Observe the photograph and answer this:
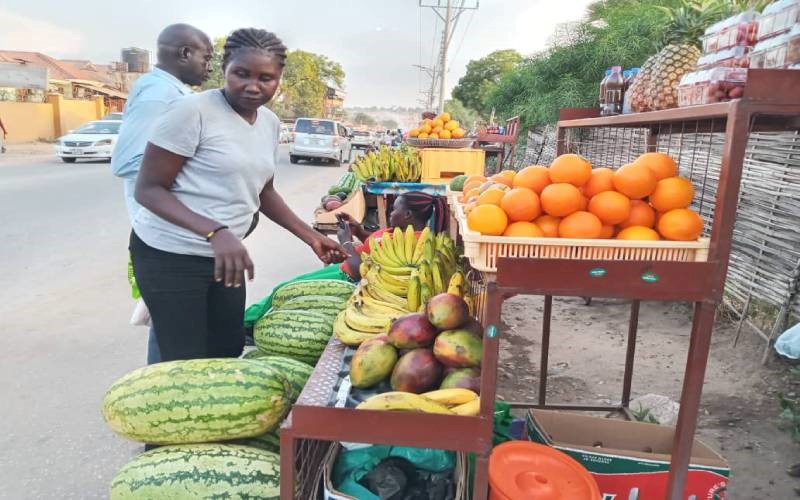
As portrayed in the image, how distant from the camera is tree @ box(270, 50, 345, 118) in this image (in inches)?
2195

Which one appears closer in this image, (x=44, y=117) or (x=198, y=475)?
(x=198, y=475)

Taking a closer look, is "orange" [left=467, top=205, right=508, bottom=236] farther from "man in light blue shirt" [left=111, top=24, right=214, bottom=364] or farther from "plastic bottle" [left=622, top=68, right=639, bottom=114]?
"man in light blue shirt" [left=111, top=24, right=214, bottom=364]

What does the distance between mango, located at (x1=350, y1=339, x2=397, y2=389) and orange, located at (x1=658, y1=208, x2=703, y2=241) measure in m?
1.10

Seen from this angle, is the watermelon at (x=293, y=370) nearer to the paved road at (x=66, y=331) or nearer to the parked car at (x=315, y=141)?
the paved road at (x=66, y=331)

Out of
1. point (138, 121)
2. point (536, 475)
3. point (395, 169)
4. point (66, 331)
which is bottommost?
point (66, 331)

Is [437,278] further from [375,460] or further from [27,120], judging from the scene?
[27,120]

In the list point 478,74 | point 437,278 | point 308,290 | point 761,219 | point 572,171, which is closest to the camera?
point 572,171

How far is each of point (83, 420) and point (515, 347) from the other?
336 centimetres

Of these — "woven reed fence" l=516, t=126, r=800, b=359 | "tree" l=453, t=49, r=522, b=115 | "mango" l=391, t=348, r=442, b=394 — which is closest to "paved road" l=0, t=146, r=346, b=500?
"mango" l=391, t=348, r=442, b=394

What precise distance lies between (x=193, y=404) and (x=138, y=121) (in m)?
1.61

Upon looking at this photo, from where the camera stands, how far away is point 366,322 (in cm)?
256

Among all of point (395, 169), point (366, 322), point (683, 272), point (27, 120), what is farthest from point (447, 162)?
point (27, 120)

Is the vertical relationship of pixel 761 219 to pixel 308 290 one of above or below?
above

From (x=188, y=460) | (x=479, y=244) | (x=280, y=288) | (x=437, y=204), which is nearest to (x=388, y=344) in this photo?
(x=479, y=244)
